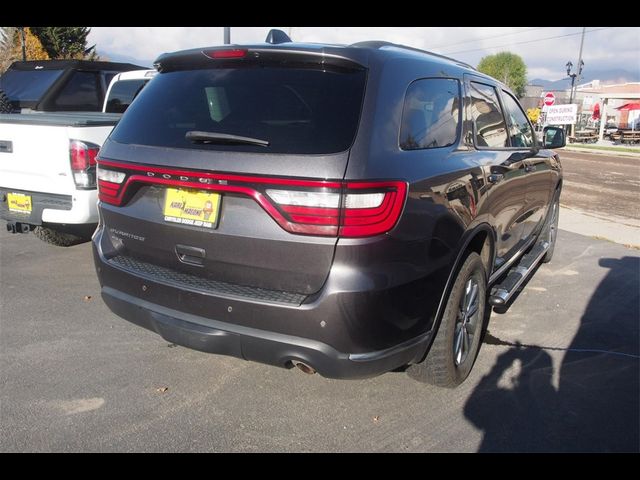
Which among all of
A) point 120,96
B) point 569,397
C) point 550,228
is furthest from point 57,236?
point 550,228

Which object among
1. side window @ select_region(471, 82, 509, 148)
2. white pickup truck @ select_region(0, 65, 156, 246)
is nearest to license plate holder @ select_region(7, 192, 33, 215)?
white pickup truck @ select_region(0, 65, 156, 246)

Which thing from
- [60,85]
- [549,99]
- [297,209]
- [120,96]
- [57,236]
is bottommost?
[57,236]

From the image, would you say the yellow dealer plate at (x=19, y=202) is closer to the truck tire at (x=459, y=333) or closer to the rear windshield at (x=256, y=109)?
the rear windshield at (x=256, y=109)

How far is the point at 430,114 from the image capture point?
9.39ft

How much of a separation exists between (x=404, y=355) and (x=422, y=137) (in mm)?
1101

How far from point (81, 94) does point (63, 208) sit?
16.6 ft

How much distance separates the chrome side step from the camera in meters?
3.81

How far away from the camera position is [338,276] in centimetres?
227

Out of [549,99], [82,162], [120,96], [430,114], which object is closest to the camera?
[430,114]

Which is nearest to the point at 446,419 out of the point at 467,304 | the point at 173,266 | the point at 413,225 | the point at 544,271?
the point at 467,304

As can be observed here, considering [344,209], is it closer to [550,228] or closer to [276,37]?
[276,37]

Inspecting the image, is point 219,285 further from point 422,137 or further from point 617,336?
point 617,336

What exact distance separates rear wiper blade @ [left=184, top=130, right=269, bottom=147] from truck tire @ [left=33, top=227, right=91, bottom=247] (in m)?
3.79

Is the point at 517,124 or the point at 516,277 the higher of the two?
the point at 517,124
